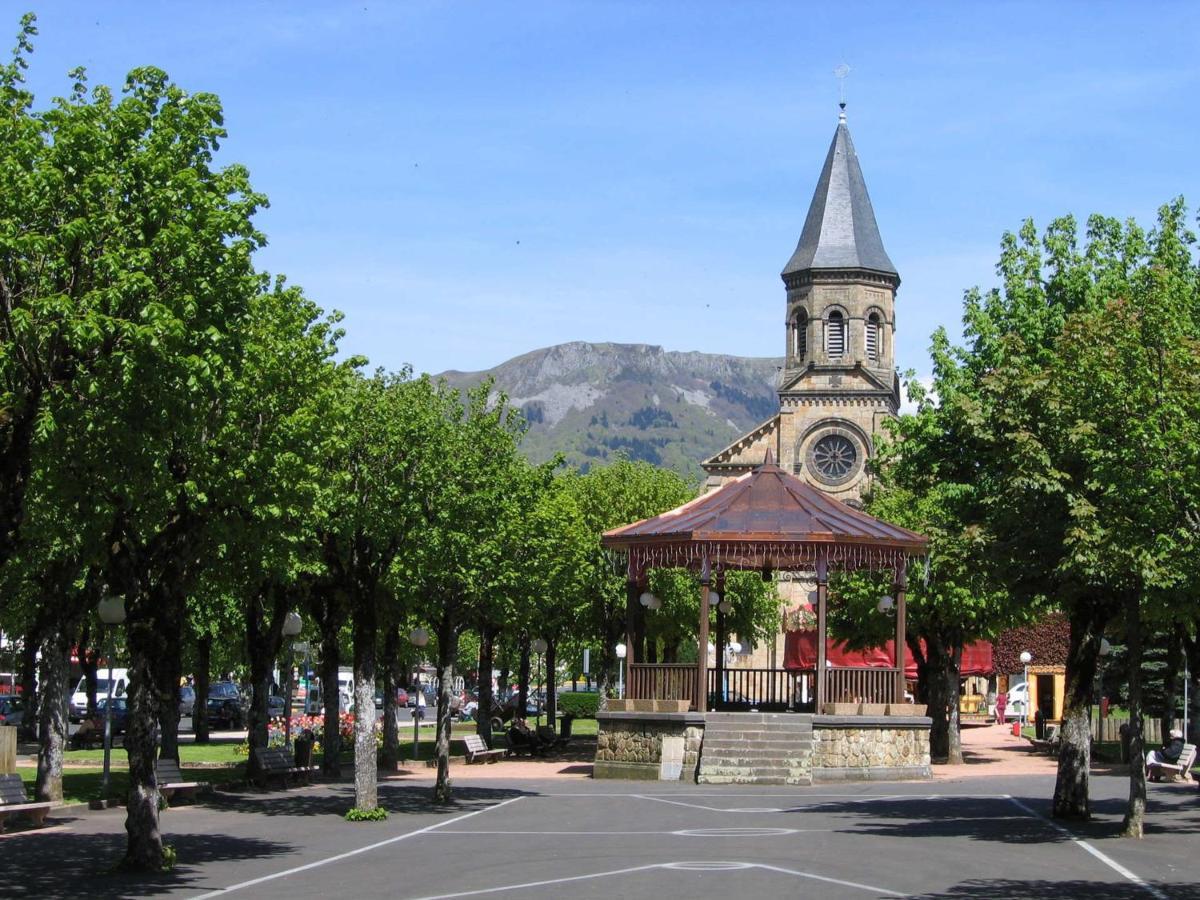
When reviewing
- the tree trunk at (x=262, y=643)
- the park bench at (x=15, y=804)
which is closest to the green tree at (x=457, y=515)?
the tree trunk at (x=262, y=643)

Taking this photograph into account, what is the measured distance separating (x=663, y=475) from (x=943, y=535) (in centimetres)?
3442

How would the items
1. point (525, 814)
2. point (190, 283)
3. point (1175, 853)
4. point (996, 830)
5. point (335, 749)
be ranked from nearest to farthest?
point (190, 283) → point (1175, 853) → point (996, 830) → point (525, 814) → point (335, 749)

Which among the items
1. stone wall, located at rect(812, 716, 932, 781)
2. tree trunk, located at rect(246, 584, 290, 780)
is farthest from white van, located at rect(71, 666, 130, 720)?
stone wall, located at rect(812, 716, 932, 781)

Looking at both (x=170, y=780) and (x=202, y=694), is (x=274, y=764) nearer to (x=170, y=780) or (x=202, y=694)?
(x=170, y=780)

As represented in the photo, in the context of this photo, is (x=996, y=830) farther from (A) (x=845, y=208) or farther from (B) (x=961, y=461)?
(A) (x=845, y=208)

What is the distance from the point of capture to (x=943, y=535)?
99.1ft

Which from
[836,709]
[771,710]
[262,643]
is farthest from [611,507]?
[262,643]

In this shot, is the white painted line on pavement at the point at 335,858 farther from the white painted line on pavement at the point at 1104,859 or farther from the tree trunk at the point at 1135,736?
the tree trunk at the point at 1135,736

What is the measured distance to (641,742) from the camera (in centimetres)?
3369

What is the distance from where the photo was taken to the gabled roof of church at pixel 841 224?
90.8 meters

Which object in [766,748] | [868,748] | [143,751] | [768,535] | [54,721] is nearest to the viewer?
[143,751]

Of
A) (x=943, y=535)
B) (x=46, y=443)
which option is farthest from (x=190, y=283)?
(x=943, y=535)

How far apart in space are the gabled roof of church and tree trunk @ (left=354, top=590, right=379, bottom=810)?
224 ft

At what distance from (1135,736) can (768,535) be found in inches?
512
